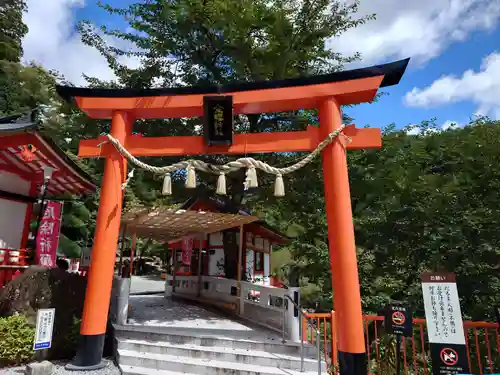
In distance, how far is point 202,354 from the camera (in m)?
6.56

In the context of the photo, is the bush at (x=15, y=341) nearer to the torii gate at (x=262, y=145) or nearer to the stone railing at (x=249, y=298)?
the torii gate at (x=262, y=145)

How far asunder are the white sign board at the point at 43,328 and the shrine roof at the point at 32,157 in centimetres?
467

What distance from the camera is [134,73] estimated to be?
494 inches

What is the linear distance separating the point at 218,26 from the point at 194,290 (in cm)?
1000

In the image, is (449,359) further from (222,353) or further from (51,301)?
(51,301)

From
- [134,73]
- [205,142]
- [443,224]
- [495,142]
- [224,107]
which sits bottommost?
[443,224]

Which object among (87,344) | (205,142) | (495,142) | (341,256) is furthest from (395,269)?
(87,344)

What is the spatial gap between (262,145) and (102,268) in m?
4.02

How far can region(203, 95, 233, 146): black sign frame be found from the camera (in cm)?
714

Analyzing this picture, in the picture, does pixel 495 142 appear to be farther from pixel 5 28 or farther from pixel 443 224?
pixel 5 28

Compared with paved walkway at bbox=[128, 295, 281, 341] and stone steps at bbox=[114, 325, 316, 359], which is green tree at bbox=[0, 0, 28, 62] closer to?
paved walkway at bbox=[128, 295, 281, 341]

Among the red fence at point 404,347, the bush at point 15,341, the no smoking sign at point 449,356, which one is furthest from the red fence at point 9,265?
the no smoking sign at point 449,356

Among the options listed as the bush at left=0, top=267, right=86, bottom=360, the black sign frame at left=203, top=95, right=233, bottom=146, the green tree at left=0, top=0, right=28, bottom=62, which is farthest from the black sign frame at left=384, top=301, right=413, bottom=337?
the green tree at left=0, top=0, right=28, bottom=62

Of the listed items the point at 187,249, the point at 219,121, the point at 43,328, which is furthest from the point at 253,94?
the point at 187,249
